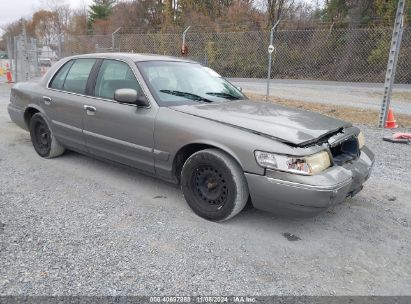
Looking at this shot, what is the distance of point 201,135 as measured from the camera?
3.45m

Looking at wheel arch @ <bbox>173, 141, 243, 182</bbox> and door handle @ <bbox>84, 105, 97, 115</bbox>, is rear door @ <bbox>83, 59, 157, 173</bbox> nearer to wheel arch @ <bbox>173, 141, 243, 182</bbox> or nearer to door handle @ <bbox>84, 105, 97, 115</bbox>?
door handle @ <bbox>84, 105, 97, 115</bbox>

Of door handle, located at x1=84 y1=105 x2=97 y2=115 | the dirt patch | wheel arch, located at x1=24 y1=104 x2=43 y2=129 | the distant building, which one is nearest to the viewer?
door handle, located at x1=84 y1=105 x2=97 y2=115

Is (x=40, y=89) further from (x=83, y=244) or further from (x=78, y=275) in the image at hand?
(x=78, y=275)

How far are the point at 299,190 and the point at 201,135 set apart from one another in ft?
3.41

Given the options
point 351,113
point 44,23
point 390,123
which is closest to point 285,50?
point 351,113

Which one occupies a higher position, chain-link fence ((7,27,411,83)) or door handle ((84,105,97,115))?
chain-link fence ((7,27,411,83))

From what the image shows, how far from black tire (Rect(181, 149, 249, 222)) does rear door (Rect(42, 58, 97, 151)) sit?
1771 mm

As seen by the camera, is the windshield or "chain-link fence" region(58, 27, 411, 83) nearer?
the windshield

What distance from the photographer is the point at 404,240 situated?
3299mm

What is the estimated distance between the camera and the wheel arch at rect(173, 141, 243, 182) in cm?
331

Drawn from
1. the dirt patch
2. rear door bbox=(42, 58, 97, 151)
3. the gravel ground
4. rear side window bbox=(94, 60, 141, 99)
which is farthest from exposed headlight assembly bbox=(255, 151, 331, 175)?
the dirt patch

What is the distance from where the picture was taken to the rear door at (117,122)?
3.89 meters

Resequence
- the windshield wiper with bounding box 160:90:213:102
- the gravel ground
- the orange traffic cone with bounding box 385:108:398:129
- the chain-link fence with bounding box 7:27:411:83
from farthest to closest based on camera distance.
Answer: the chain-link fence with bounding box 7:27:411:83, the orange traffic cone with bounding box 385:108:398:129, the windshield wiper with bounding box 160:90:213:102, the gravel ground

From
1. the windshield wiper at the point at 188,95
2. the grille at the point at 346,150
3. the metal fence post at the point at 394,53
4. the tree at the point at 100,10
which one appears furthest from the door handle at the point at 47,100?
the tree at the point at 100,10
